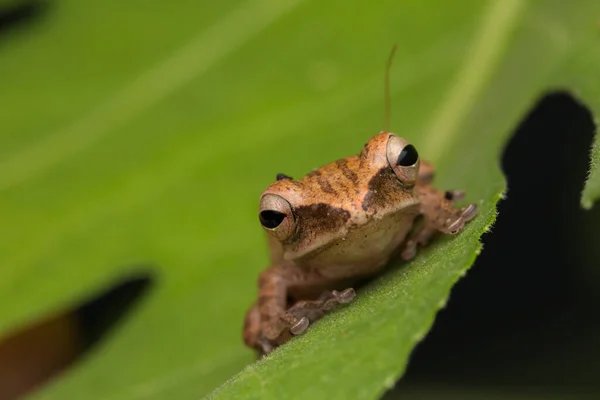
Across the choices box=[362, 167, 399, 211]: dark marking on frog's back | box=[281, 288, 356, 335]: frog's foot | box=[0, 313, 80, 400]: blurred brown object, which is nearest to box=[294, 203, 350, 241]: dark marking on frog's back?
box=[362, 167, 399, 211]: dark marking on frog's back

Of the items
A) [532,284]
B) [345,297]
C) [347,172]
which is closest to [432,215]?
[347,172]

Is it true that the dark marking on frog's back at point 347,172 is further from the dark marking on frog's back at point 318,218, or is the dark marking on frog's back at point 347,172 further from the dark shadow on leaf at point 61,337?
the dark shadow on leaf at point 61,337

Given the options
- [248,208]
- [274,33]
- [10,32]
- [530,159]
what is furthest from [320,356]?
[10,32]

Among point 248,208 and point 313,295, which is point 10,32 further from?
point 313,295

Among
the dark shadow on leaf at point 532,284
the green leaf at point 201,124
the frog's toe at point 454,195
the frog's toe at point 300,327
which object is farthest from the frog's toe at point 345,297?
the dark shadow on leaf at point 532,284

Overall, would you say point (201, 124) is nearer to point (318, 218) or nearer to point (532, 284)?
point (318, 218)

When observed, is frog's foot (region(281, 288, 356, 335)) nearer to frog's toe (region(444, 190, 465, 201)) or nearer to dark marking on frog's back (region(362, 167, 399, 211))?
dark marking on frog's back (region(362, 167, 399, 211))
